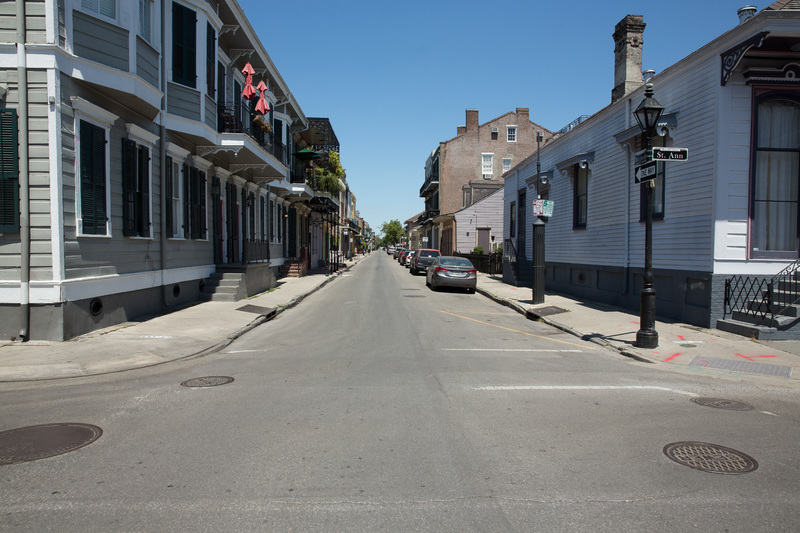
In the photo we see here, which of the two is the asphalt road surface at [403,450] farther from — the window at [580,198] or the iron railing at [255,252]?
the window at [580,198]

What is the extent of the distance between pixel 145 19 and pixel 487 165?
44059 mm

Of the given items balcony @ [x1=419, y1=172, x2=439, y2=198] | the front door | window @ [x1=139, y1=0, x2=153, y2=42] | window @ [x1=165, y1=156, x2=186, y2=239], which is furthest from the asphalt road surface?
balcony @ [x1=419, y1=172, x2=439, y2=198]

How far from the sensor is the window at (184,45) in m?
13.4

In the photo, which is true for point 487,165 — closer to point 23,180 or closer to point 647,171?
point 647,171

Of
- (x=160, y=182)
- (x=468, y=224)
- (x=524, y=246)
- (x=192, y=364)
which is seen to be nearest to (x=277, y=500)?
(x=192, y=364)

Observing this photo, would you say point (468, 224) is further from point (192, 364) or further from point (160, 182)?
point (192, 364)

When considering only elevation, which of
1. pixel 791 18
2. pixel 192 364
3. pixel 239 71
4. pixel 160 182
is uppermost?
pixel 239 71

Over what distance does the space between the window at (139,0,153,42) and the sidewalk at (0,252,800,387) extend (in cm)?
653

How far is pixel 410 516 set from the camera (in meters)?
3.52

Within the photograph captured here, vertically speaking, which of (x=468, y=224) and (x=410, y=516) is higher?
(x=468, y=224)

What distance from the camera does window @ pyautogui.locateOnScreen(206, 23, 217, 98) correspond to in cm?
1479

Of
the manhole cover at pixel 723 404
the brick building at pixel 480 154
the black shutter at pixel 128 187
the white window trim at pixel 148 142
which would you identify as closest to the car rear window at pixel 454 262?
the white window trim at pixel 148 142

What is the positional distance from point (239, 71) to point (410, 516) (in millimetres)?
18762

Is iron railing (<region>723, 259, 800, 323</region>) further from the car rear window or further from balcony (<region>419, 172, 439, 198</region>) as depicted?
balcony (<region>419, 172, 439, 198</region>)
